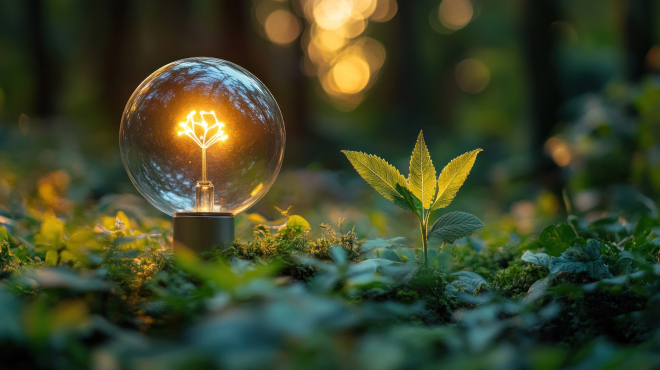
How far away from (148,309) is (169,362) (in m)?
0.60

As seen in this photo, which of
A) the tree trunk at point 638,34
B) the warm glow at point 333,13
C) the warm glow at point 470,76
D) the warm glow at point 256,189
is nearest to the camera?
the warm glow at point 256,189

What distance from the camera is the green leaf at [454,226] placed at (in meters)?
1.71

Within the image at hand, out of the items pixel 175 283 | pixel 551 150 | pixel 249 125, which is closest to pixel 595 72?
pixel 551 150

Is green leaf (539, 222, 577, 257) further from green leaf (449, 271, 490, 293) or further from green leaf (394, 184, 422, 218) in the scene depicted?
green leaf (394, 184, 422, 218)

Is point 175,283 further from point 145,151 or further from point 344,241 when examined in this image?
point 145,151

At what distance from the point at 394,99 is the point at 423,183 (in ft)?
54.5

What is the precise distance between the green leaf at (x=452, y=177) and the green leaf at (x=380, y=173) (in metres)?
0.15

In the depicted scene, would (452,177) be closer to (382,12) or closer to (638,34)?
(638,34)

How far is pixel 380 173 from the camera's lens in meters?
1.81

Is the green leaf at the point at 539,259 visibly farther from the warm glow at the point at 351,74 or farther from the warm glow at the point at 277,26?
the warm glow at the point at 351,74

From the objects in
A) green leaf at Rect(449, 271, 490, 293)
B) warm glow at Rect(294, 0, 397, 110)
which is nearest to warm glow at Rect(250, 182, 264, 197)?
green leaf at Rect(449, 271, 490, 293)

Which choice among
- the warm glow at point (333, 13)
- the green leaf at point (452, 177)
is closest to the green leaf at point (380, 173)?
the green leaf at point (452, 177)

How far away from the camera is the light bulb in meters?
2.16

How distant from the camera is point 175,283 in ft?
5.19
